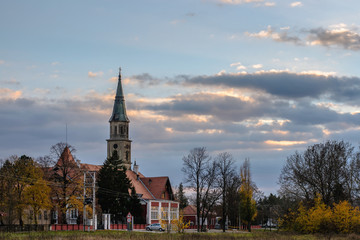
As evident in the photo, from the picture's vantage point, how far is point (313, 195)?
69.8 metres

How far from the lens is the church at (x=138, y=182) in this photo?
104062mm

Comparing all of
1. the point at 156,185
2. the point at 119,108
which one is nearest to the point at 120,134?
the point at 119,108

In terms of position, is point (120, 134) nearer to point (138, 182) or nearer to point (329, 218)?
point (138, 182)

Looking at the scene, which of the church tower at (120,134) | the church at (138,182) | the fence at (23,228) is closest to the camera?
the fence at (23,228)

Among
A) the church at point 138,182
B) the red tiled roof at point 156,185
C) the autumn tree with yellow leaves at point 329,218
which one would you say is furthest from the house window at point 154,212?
the autumn tree with yellow leaves at point 329,218

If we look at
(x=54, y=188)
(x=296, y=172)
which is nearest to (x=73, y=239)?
(x=54, y=188)

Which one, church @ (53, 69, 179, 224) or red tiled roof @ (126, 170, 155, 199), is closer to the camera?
church @ (53, 69, 179, 224)

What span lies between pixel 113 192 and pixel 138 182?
24571mm

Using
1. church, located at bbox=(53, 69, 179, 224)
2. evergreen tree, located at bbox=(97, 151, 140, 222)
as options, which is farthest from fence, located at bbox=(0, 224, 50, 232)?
evergreen tree, located at bbox=(97, 151, 140, 222)

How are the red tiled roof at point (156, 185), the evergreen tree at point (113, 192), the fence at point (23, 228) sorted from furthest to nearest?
the red tiled roof at point (156, 185) → the evergreen tree at point (113, 192) → the fence at point (23, 228)

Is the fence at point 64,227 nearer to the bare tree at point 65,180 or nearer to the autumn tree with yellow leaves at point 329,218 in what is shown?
the bare tree at point 65,180

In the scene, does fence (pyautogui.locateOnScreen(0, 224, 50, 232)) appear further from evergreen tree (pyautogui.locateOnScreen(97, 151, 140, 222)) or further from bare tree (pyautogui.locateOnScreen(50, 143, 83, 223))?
Answer: evergreen tree (pyautogui.locateOnScreen(97, 151, 140, 222))

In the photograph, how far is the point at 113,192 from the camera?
8706 centimetres

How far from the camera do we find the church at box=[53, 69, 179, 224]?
341 ft
